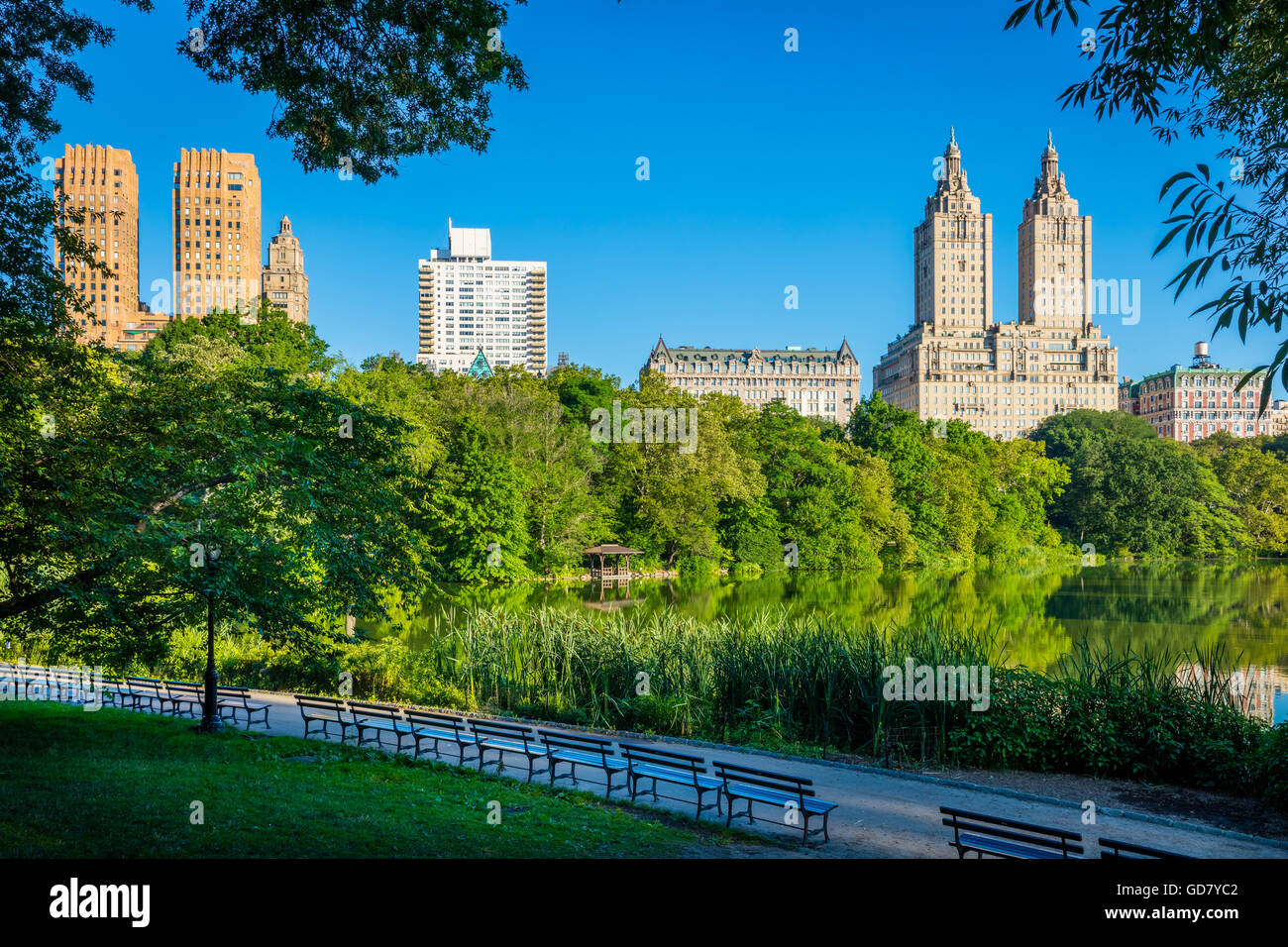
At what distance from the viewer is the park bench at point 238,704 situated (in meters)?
12.2

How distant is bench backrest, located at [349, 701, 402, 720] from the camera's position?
37.1 feet

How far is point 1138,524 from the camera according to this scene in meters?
61.0

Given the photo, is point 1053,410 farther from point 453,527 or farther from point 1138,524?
point 453,527

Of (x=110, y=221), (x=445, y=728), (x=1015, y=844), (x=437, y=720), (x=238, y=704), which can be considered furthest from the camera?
(x=110, y=221)

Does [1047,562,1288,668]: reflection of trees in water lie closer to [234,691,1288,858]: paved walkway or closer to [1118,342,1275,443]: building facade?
[234,691,1288,858]: paved walkway

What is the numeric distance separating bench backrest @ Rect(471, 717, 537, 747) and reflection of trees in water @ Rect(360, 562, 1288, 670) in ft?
29.7

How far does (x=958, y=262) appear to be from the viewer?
→ 149m

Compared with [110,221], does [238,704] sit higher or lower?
lower

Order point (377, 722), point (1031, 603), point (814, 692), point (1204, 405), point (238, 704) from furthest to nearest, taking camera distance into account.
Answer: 1. point (1204, 405)
2. point (1031, 603)
3. point (238, 704)
4. point (377, 722)
5. point (814, 692)

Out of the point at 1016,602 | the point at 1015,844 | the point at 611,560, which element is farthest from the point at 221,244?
the point at 1015,844

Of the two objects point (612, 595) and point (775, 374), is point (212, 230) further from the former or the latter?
point (612, 595)

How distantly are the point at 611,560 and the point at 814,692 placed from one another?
34.8 metres

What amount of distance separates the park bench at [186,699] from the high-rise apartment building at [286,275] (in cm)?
13573
